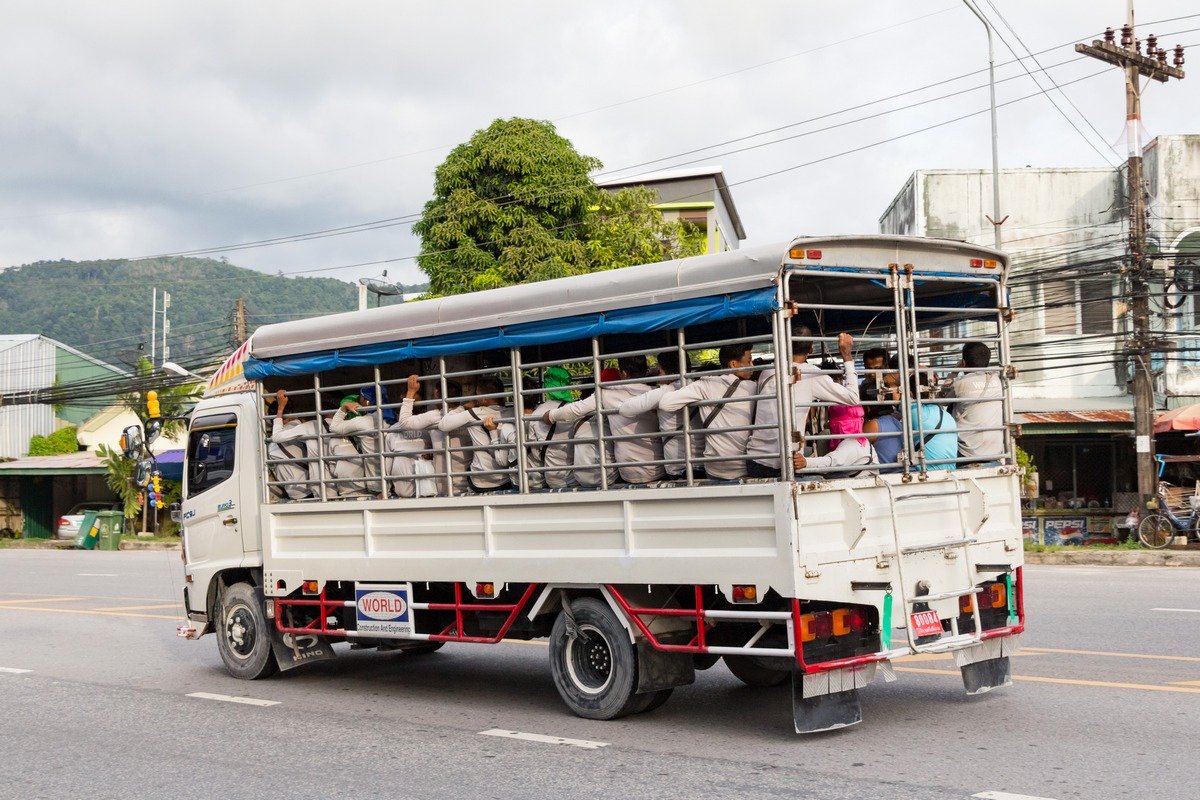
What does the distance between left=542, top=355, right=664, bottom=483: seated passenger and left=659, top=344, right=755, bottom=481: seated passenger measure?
32cm

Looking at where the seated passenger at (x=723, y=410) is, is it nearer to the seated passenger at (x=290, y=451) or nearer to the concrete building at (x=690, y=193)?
the seated passenger at (x=290, y=451)

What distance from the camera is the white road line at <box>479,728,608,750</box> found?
22.4 ft

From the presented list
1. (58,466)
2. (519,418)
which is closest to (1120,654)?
(519,418)

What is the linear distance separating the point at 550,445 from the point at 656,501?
1088mm

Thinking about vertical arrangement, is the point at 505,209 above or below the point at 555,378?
above

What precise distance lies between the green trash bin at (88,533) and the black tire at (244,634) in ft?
85.3

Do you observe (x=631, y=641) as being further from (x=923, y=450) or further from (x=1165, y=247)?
(x=1165, y=247)

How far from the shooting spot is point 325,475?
905 centimetres

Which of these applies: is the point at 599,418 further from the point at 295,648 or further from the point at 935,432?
the point at 295,648

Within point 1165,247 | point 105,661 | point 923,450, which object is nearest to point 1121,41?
point 1165,247

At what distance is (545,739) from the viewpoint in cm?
704

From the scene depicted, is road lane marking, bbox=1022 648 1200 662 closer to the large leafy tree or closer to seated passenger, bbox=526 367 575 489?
seated passenger, bbox=526 367 575 489

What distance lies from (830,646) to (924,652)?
616 millimetres

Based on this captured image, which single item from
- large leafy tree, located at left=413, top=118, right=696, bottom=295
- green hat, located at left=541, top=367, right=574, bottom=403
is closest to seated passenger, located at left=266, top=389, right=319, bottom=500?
green hat, located at left=541, top=367, right=574, bottom=403
